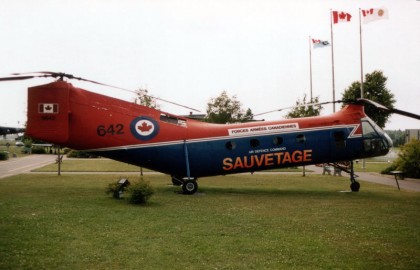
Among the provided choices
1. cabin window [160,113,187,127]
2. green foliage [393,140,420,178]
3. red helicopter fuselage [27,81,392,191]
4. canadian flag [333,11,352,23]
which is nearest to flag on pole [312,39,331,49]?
canadian flag [333,11,352,23]

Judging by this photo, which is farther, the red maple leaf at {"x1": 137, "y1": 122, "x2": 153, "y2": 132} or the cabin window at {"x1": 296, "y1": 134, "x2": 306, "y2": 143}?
the cabin window at {"x1": 296, "y1": 134, "x2": 306, "y2": 143}

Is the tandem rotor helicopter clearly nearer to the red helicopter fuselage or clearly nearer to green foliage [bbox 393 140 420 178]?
the red helicopter fuselage

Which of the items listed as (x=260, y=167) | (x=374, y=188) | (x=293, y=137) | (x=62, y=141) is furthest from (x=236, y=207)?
(x=374, y=188)

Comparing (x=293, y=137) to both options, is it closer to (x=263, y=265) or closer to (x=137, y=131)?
(x=137, y=131)

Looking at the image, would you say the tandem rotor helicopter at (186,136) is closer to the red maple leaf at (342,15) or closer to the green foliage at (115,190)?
the green foliage at (115,190)

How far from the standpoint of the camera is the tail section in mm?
17656

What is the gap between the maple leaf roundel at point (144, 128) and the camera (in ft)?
62.2

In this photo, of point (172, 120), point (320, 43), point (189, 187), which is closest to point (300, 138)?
point (189, 187)

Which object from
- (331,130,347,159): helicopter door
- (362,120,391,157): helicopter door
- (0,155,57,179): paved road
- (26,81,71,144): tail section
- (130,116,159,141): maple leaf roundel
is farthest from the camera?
(0,155,57,179): paved road

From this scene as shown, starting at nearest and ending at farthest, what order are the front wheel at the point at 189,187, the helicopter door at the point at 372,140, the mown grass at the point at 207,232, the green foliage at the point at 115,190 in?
1. the mown grass at the point at 207,232
2. the green foliage at the point at 115,190
3. the front wheel at the point at 189,187
4. the helicopter door at the point at 372,140

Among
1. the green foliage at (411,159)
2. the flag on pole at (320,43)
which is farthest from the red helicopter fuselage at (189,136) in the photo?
the flag on pole at (320,43)

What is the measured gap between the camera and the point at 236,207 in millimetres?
14719

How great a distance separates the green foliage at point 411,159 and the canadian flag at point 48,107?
25296mm

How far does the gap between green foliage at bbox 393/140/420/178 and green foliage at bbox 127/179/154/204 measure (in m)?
22.5
